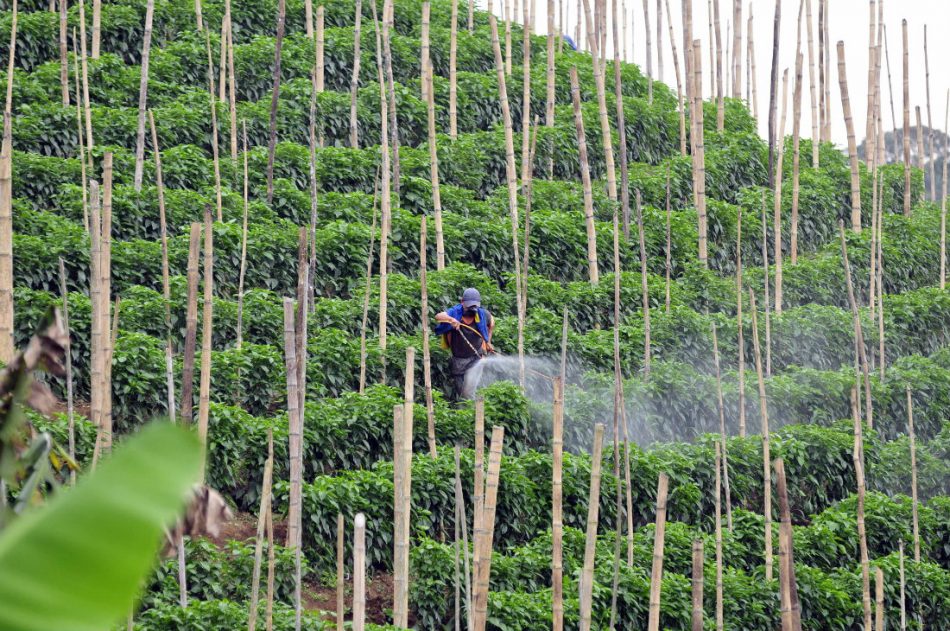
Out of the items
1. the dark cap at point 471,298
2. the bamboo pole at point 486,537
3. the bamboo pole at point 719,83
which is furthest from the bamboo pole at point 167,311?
the bamboo pole at point 719,83

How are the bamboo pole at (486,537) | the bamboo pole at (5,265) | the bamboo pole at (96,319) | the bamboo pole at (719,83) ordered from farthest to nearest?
the bamboo pole at (719,83) < the bamboo pole at (5,265) < the bamboo pole at (96,319) < the bamboo pole at (486,537)

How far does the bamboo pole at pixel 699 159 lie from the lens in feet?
29.8

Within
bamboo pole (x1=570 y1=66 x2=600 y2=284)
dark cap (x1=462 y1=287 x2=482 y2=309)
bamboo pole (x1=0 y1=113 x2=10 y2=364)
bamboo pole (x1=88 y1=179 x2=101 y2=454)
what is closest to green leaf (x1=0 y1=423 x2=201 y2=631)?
bamboo pole (x1=88 y1=179 x2=101 y2=454)

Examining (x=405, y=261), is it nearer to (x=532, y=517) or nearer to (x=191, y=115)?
(x=191, y=115)

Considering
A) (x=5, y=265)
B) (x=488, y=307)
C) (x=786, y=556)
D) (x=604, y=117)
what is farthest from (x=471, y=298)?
(x=786, y=556)

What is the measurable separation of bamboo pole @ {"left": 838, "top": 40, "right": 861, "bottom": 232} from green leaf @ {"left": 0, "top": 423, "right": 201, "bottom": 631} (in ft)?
32.7

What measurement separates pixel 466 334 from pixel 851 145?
4692mm

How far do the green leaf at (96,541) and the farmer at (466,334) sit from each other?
251 inches

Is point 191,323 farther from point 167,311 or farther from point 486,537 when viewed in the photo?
point 167,311

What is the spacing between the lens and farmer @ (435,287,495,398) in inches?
305

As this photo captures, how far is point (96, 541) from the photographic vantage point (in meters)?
1.28

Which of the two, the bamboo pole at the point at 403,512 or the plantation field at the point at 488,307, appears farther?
the plantation field at the point at 488,307

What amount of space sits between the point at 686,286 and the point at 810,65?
146 inches

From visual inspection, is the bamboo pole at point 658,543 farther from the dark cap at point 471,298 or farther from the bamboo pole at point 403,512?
the dark cap at point 471,298
